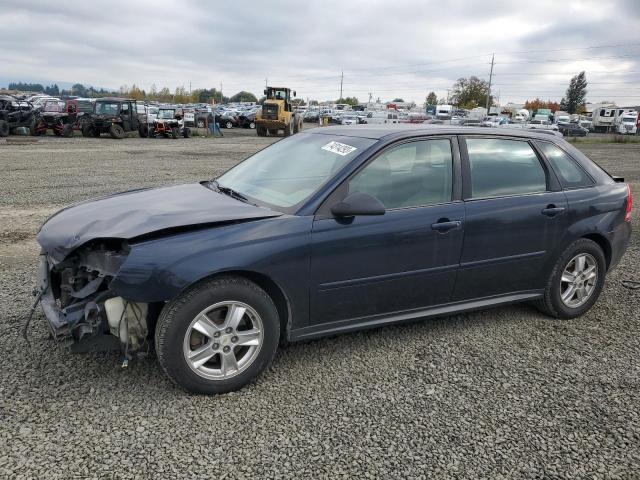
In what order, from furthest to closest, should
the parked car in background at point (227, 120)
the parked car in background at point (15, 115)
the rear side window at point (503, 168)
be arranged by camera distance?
the parked car in background at point (227, 120)
the parked car in background at point (15, 115)
the rear side window at point (503, 168)

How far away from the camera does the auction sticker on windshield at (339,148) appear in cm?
379

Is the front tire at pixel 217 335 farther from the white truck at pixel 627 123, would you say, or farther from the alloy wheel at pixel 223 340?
the white truck at pixel 627 123

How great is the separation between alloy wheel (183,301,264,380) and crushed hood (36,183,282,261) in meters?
0.55

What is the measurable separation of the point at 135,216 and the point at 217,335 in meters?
0.95

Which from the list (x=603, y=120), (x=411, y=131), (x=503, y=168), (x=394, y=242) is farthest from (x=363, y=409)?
(x=603, y=120)

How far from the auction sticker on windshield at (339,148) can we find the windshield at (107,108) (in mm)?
24498

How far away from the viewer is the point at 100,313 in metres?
3.04

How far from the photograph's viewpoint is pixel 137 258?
295cm

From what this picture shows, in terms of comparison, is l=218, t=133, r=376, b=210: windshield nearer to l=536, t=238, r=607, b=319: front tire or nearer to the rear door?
the rear door

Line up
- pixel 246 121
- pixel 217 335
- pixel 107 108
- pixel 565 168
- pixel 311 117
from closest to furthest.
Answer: pixel 217 335
pixel 565 168
pixel 107 108
pixel 246 121
pixel 311 117

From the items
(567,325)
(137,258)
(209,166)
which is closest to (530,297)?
(567,325)

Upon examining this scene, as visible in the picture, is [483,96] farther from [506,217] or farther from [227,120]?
[506,217]

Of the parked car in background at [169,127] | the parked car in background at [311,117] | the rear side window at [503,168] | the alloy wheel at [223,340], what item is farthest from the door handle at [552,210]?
the parked car in background at [311,117]

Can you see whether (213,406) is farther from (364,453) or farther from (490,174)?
(490,174)
